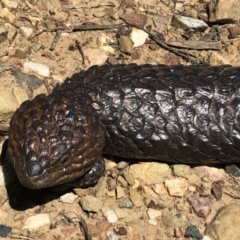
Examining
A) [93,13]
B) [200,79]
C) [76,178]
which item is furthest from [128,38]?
[76,178]

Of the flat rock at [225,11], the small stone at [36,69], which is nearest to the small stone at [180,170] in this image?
the small stone at [36,69]

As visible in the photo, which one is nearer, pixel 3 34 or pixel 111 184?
pixel 111 184

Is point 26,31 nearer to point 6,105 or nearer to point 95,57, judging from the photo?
point 95,57

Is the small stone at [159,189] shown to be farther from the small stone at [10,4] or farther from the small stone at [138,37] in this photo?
the small stone at [10,4]

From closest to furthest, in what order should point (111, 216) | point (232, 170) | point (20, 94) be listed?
point (111, 216) < point (232, 170) < point (20, 94)

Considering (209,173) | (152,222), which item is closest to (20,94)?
(152,222)

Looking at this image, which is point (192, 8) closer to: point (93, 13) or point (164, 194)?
point (93, 13)

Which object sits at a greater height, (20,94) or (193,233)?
(20,94)
